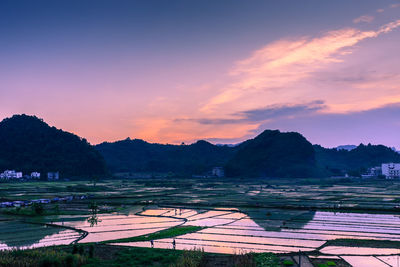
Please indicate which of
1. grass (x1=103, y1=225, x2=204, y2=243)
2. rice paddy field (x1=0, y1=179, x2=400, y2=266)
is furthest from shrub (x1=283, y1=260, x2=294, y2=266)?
grass (x1=103, y1=225, x2=204, y2=243)

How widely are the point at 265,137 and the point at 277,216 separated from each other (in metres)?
123

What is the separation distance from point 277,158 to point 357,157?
53473mm

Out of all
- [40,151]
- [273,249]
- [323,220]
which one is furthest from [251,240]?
[40,151]

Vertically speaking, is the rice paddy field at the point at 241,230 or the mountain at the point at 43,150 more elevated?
the mountain at the point at 43,150

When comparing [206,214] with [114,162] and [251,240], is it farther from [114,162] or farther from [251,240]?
[114,162]

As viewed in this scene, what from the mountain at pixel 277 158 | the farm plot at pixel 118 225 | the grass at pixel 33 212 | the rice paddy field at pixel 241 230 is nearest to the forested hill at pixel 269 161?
the mountain at pixel 277 158

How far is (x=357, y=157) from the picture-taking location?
166125 millimetres

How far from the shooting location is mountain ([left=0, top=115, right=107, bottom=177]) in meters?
103

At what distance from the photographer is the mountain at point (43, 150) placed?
4040 inches

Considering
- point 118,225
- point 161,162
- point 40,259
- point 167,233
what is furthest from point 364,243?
point 161,162

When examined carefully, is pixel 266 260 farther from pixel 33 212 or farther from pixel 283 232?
pixel 33 212

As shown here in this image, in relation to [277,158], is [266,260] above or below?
below

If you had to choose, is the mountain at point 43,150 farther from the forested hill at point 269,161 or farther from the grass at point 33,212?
the grass at point 33,212

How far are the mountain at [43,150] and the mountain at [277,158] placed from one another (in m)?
48.8
